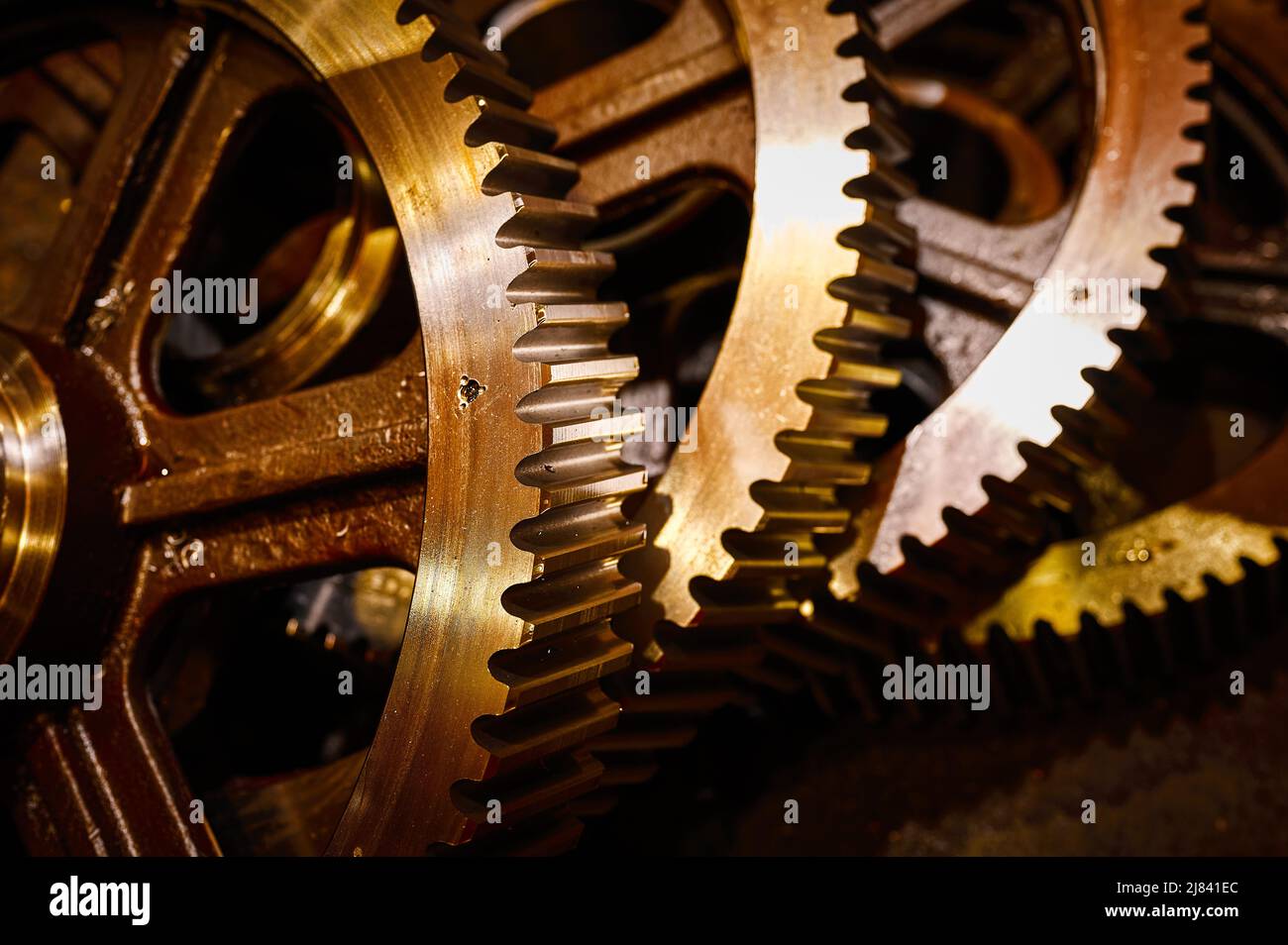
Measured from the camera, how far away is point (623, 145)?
6.15 feet

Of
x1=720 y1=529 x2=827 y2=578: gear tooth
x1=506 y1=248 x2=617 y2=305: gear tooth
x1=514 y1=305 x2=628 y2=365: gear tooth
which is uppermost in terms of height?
x1=506 y1=248 x2=617 y2=305: gear tooth

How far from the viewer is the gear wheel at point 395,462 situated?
127 centimetres

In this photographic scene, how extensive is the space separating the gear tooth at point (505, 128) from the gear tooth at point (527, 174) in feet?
0.06

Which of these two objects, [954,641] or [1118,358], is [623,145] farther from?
[954,641]

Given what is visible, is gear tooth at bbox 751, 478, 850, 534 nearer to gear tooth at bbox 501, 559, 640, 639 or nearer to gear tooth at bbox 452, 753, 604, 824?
gear tooth at bbox 501, 559, 640, 639

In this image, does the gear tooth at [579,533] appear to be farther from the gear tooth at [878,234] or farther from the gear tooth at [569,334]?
the gear tooth at [878,234]

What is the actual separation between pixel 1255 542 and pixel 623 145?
Result: 1.30 m

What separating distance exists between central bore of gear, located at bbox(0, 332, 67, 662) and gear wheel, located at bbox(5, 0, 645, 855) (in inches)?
1.1

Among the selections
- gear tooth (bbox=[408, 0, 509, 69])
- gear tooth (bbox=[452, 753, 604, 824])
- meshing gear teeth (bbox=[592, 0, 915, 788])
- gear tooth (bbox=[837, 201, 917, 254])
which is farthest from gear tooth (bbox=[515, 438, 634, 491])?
gear tooth (bbox=[408, 0, 509, 69])

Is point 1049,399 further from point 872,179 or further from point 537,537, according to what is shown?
point 537,537

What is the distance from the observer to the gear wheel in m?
1.27

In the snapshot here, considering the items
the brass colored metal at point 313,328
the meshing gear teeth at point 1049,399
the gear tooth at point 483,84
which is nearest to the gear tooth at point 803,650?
the meshing gear teeth at point 1049,399

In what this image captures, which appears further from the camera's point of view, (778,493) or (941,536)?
(941,536)
